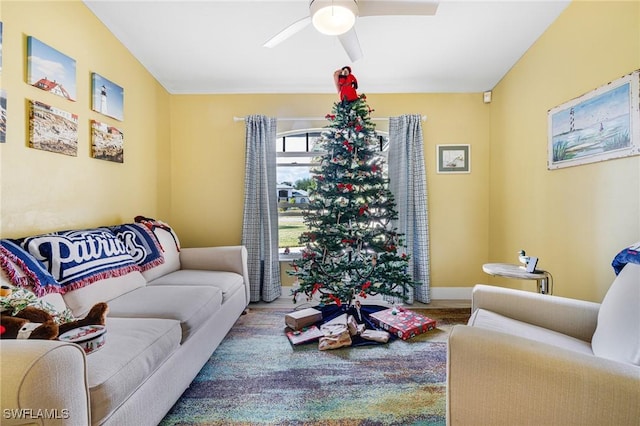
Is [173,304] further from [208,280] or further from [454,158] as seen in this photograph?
[454,158]

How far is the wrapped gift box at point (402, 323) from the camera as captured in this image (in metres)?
2.30

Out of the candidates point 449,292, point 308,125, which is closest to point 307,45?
point 308,125

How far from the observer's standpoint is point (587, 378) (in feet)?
2.67

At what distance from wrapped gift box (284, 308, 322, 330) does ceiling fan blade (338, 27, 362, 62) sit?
2190mm

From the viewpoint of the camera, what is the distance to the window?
11.4 ft

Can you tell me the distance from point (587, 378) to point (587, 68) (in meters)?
2.10

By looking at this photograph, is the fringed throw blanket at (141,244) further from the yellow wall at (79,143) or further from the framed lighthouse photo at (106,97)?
the framed lighthouse photo at (106,97)

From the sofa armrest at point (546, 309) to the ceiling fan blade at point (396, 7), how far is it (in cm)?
171

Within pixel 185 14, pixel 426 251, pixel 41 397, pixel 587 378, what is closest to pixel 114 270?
pixel 41 397

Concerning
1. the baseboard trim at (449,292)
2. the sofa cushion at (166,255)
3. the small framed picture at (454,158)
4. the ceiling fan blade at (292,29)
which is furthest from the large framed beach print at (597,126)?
the sofa cushion at (166,255)

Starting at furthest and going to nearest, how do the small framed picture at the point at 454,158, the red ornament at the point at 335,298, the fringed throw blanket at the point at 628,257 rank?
the small framed picture at the point at 454,158
the red ornament at the point at 335,298
the fringed throw blanket at the point at 628,257

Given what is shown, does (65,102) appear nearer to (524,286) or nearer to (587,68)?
(587,68)

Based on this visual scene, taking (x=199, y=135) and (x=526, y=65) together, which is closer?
(x=526, y=65)

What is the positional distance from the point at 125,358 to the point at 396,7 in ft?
7.38
